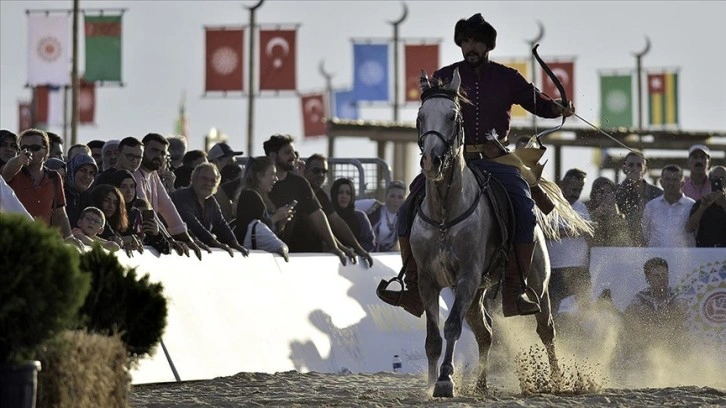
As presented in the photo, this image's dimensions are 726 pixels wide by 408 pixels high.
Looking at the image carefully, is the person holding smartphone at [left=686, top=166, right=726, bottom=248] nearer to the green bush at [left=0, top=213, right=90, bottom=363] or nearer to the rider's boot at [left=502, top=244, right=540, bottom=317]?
the rider's boot at [left=502, top=244, right=540, bottom=317]

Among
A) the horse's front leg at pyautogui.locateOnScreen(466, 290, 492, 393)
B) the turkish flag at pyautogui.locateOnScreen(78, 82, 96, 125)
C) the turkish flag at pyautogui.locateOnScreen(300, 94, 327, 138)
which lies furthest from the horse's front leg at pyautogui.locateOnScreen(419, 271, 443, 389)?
the turkish flag at pyautogui.locateOnScreen(300, 94, 327, 138)

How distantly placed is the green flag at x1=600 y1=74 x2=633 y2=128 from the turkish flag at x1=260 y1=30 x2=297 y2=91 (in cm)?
1122

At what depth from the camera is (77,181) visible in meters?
14.6

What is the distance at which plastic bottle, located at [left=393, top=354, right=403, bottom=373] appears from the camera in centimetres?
1652

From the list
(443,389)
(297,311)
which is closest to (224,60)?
(297,311)

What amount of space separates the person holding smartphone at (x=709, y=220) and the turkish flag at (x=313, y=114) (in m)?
48.4

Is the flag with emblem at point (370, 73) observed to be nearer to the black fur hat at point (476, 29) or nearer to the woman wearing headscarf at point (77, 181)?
the woman wearing headscarf at point (77, 181)

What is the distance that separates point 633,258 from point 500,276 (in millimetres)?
3804

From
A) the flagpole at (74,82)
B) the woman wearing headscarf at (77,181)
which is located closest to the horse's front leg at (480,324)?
the woman wearing headscarf at (77,181)

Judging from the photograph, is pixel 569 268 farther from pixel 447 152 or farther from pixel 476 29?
pixel 447 152

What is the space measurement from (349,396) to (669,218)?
6185 mm

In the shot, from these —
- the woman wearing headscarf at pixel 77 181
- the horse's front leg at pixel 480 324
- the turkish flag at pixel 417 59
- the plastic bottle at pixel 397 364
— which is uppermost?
the turkish flag at pixel 417 59

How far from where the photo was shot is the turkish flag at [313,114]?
219 feet

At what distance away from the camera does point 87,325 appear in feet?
31.4
